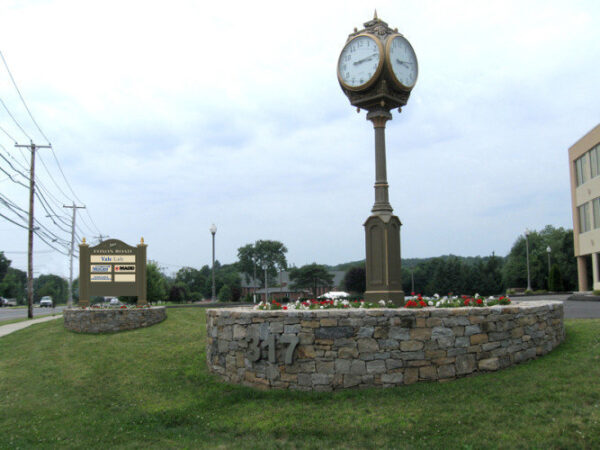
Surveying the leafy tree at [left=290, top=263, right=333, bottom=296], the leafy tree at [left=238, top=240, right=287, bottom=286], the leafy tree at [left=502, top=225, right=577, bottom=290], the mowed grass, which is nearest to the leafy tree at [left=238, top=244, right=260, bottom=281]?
the leafy tree at [left=238, top=240, right=287, bottom=286]

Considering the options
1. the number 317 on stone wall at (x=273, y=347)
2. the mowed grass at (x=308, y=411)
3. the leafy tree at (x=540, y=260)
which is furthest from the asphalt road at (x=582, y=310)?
the leafy tree at (x=540, y=260)

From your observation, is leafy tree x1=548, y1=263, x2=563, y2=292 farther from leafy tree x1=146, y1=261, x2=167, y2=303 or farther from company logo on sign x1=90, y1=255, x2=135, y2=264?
company logo on sign x1=90, y1=255, x2=135, y2=264

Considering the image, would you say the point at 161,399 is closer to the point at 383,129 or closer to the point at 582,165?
the point at 383,129

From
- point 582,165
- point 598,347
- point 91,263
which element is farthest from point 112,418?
point 582,165

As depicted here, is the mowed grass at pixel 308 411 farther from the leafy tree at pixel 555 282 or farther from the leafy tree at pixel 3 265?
the leafy tree at pixel 3 265

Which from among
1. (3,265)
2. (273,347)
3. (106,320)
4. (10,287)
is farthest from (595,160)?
(3,265)

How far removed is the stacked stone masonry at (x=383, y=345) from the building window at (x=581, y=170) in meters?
29.8

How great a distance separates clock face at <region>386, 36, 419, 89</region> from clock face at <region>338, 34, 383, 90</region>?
284mm

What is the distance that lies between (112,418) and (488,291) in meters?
60.0

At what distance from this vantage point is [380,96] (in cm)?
1048

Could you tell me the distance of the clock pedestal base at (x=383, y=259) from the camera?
1004cm

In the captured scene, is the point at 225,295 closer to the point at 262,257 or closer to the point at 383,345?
the point at 262,257

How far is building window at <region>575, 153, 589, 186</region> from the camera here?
33.8m

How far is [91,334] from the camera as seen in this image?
17.2 metres
